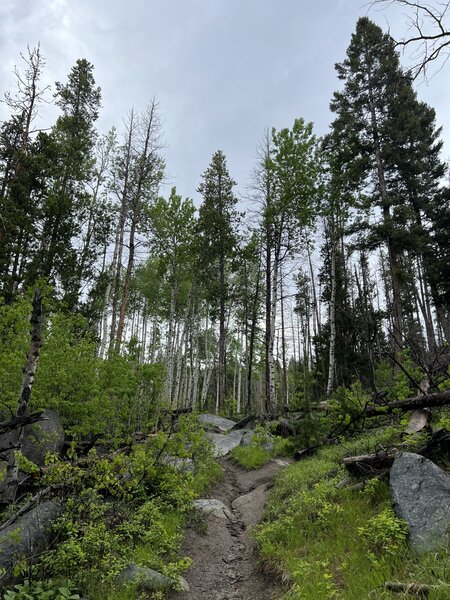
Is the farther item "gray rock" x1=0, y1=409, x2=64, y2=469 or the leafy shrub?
"gray rock" x1=0, y1=409, x2=64, y2=469

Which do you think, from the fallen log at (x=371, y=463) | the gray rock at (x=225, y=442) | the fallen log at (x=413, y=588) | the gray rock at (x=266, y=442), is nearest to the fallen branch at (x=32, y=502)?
the fallen log at (x=413, y=588)

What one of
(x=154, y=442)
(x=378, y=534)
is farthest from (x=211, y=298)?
(x=378, y=534)

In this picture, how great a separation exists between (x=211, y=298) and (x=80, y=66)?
1597 centimetres

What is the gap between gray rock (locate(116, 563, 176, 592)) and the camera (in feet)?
12.8

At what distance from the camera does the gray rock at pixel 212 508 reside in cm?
645

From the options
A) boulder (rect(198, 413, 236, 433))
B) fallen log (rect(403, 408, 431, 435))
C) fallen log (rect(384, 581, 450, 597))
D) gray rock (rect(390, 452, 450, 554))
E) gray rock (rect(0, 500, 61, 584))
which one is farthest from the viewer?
boulder (rect(198, 413, 236, 433))

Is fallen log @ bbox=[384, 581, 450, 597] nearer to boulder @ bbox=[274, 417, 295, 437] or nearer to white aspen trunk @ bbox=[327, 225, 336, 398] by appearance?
boulder @ bbox=[274, 417, 295, 437]

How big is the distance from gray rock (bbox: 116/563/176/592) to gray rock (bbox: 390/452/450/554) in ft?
9.17

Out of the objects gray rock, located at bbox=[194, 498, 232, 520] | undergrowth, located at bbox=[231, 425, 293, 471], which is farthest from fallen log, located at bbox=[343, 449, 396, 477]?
undergrowth, located at bbox=[231, 425, 293, 471]

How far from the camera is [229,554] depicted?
17.5 feet

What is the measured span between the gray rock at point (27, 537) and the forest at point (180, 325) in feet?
0.33

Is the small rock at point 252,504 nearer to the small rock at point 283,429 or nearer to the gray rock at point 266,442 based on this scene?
the gray rock at point 266,442

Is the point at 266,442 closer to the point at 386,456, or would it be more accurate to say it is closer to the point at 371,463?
the point at 371,463

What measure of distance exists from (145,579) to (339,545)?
7.40 feet
